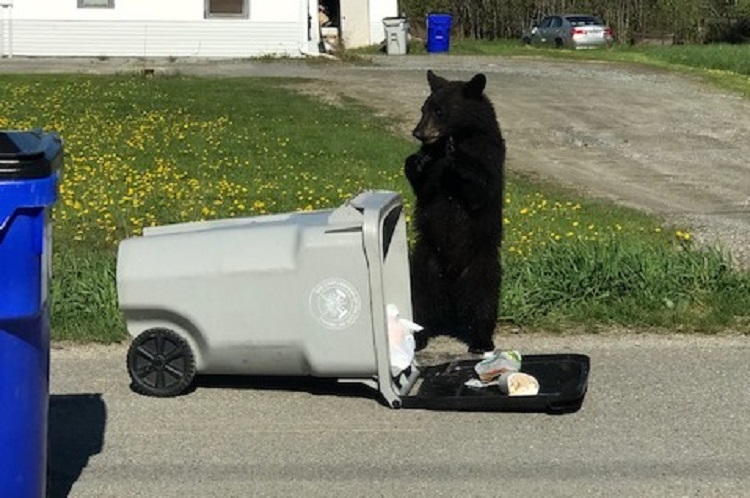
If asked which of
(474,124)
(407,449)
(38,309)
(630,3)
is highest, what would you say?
(630,3)

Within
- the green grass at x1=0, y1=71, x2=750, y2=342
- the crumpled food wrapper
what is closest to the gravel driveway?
the green grass at x1=0, y1=71, x2=750, y2=342

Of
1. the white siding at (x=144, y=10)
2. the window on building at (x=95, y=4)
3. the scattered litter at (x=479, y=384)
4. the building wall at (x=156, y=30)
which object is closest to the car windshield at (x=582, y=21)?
the building wall at (x=156, y=30)

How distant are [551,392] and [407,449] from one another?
90 cm

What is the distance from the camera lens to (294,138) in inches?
657

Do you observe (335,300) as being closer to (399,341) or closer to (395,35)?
(399,341)

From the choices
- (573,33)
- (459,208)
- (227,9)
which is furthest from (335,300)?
(573,33)

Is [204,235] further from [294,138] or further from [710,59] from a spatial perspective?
[710,59]

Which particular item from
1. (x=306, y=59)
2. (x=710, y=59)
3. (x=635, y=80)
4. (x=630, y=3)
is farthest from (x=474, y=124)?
(x=630, y=3)

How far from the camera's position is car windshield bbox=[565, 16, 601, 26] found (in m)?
44.8

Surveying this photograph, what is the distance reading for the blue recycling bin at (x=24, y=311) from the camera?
4055 mm

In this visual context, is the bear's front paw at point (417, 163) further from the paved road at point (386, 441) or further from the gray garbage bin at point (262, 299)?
the paved road at point (386, 441)

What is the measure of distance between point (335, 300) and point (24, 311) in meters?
1.83

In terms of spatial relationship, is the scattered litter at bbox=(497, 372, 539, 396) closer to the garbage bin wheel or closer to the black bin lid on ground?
the garbage bin wheel

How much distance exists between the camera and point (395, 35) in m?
36.7
